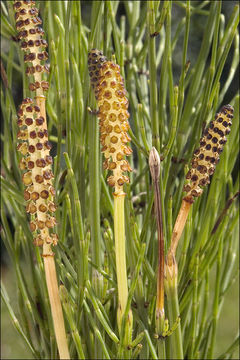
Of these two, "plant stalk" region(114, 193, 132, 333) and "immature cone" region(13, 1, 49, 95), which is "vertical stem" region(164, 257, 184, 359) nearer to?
"plant stalk" region(114, 193, 132, 333)

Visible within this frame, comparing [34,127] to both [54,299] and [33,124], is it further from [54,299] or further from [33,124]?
[54,299]

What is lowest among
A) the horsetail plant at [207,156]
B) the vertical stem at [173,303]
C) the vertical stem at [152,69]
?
the vertical stem at [173,303]

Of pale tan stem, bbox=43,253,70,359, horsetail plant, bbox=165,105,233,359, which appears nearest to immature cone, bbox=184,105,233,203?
horsetail plant, bbox=165,105,233,359

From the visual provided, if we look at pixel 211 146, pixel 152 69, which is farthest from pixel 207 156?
pixel 152 69

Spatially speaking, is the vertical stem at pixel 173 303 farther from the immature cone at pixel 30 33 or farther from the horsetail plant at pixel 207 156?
the immature cone at pixel 30 33

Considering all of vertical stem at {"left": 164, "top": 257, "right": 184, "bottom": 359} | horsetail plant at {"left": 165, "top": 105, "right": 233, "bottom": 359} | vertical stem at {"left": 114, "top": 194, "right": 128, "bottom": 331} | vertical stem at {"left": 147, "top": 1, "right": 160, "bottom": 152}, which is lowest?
vertical stem at {"left": 164, "top": 257, "right": 184, "bottom": 359}

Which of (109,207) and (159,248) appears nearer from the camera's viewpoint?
(159,248)

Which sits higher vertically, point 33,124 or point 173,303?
point 33,124

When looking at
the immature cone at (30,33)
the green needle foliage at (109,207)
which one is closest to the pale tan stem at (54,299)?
the green needle foliage at (109,207)

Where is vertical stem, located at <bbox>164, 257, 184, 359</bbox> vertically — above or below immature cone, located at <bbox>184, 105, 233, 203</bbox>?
below

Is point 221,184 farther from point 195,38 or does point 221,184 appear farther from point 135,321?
point 195,38

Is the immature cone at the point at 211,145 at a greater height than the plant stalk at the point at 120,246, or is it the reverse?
the immature cone at the point at 211,145
